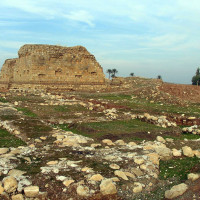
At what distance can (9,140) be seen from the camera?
686cm

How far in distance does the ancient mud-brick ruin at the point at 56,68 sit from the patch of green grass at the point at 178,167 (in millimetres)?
20576

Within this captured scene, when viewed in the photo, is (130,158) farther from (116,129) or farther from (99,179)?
(116,129)

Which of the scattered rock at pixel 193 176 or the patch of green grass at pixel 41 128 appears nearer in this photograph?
the scattered rock at pixel 193 176

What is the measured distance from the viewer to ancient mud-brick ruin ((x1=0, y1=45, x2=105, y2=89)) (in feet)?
79.6

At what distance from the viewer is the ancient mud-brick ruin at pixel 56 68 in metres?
24.3

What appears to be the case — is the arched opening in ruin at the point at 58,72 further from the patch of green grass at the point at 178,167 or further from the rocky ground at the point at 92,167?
the patch of green grass at the point at 178,167

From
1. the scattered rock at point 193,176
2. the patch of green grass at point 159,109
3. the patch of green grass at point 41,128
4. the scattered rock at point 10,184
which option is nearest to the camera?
the scattered rock at point 10,184

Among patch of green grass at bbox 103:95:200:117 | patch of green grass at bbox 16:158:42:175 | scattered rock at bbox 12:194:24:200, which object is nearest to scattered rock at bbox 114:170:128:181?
patch of green grass at bbox 16:158:42:175

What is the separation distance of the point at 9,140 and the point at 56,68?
18.8 metres

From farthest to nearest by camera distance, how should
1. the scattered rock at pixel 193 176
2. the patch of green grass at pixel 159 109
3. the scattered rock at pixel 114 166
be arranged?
the patch of green grass at pixel 159 109 → the scattered rock at pixel 114 166 → the scattered rock at pixel 193 176

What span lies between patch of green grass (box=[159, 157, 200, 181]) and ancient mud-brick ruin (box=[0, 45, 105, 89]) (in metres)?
20.6

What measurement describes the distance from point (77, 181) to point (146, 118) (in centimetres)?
749

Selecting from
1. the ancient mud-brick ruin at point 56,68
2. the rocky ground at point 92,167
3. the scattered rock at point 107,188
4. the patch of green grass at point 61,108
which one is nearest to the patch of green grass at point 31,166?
the rocky ground at point 92,167

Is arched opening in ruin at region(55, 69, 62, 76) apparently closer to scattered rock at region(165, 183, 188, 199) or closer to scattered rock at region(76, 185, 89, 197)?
scattered rock at region(76, 185, 89, 197)
